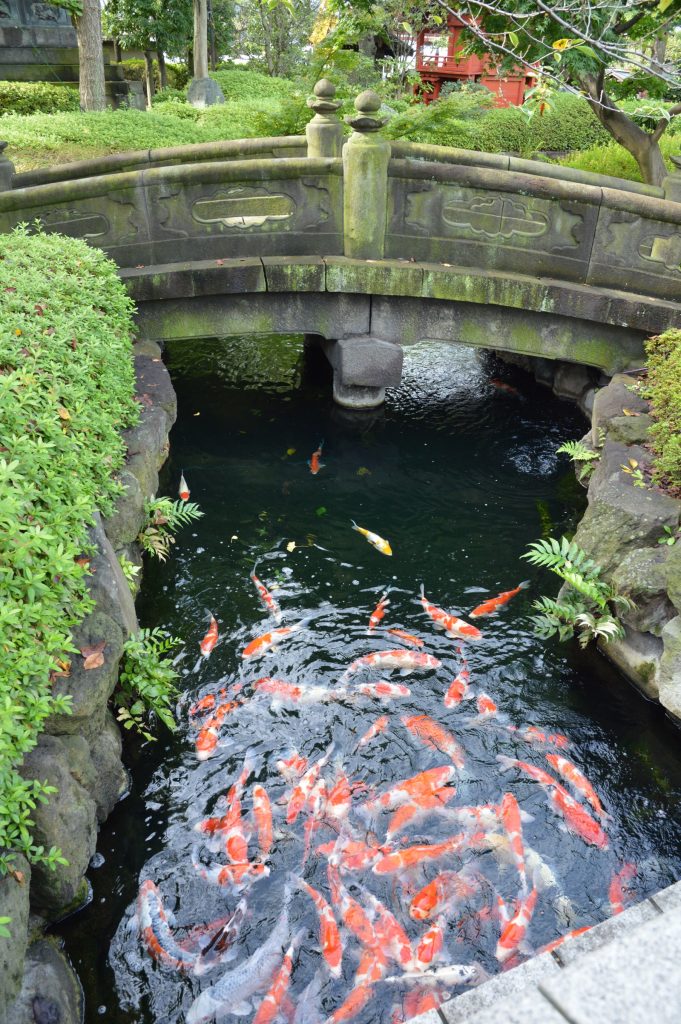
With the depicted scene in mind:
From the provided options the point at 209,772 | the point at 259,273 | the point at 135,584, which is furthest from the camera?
the point at 259,273

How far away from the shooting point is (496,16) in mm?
9445

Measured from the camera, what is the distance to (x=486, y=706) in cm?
562

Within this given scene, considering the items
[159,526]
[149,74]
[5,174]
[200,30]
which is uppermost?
[200,30]

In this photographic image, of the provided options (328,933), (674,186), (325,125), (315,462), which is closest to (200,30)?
(325,125)

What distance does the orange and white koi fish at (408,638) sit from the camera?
626 cm

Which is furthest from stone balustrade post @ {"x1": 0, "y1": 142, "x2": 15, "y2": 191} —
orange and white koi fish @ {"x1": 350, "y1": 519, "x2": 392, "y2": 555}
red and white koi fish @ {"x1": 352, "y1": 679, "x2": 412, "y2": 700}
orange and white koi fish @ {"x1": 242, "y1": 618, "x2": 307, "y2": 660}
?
red and white koi fish @ {"x1": 352, "y1": 679, "x2": 412, "y2": 700}

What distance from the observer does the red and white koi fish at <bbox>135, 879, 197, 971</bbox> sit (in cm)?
397

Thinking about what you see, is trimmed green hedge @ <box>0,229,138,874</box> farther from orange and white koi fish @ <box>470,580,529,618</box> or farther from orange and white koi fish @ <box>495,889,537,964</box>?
orange and white koi fish @ <box>470,580,529,618</box>

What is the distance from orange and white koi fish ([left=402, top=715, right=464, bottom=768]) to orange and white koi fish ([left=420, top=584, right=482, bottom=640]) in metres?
1.05

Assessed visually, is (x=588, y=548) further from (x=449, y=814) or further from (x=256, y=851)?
(x=256, y=851)

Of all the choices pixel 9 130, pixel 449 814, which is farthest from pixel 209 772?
pixel 9 130

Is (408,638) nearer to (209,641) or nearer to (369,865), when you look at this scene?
(209,641)

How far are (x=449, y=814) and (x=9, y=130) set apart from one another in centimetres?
1566

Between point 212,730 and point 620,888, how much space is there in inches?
107
